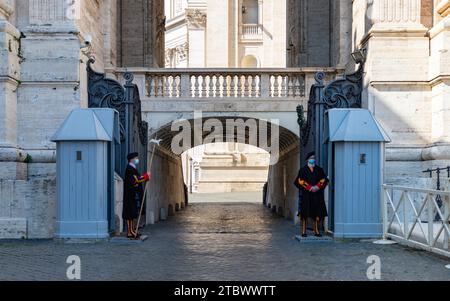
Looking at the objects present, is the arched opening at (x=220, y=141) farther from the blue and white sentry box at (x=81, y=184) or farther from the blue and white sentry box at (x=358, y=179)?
the blue and white sentry box at (x=358, y=179)

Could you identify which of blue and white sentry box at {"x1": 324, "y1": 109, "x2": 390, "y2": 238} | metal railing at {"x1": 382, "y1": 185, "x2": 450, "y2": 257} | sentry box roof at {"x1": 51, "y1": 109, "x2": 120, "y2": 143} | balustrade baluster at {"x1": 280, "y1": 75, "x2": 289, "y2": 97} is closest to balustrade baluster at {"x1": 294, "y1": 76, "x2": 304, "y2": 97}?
balustrade baluster at {"x1": 280, "y1": 75, "x2": 289, "y2": 97}

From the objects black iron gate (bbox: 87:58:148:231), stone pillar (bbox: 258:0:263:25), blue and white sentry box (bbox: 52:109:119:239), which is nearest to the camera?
blue and white sentry box (bbox: 52:109:119:239)

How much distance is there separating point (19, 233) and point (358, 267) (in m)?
6.75

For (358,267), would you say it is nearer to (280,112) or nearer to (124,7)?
(280,112)

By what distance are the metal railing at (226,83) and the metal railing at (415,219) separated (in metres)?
6.76

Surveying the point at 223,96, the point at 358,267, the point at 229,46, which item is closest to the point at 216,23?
the point at 229,46

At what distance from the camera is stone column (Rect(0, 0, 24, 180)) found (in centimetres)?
1431

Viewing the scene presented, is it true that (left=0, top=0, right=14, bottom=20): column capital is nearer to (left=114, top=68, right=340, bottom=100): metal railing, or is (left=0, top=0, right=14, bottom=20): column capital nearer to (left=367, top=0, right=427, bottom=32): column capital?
(left=114, top=68, right=340, bottom=100): metal railing

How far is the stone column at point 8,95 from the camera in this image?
14.3 metres

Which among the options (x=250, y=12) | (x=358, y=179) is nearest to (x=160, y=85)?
(x=358, y=179)

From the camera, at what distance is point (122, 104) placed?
48.6 ft

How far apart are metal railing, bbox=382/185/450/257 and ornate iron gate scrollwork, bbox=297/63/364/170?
1.79 metres

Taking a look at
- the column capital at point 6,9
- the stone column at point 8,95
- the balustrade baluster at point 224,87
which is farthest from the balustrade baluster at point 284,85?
the column capital at point 6,9

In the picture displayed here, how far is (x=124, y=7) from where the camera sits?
22828 mm
